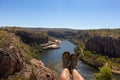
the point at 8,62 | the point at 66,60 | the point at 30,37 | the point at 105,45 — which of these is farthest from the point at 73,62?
the point at 30,37

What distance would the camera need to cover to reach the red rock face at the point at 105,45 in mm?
110969

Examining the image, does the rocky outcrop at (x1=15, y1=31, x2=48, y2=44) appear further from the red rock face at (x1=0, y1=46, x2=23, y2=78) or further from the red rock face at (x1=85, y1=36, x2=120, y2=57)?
the red rock face at (x1=0, y1=46, x2=23, y2=78)

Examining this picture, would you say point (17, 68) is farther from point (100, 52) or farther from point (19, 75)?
point (100, 52)

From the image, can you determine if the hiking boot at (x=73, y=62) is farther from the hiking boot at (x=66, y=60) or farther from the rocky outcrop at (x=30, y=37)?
the rocky outcrop at (x=30, y=37)

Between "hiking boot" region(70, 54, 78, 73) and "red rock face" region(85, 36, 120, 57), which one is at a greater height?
"hiking boot" region(70, 54, 78, 73)

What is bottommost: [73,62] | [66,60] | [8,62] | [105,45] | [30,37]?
[30,37]

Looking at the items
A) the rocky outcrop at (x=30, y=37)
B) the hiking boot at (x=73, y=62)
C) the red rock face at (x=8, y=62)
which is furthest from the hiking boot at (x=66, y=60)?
the rocky outcrop at (x=30, y=37)

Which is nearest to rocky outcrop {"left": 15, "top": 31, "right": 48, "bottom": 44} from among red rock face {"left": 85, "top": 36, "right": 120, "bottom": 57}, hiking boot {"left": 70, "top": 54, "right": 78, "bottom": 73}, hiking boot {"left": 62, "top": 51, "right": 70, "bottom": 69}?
red rock face {"left": 85, "top": 36, "right": 120, "bottom": 57}

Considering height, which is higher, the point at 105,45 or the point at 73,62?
the point at 73,62

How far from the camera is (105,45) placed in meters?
119

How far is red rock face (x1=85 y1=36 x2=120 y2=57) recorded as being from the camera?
364ft

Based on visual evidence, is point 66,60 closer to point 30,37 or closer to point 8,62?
→ point 8,62

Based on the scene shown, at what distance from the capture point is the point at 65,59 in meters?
26.0

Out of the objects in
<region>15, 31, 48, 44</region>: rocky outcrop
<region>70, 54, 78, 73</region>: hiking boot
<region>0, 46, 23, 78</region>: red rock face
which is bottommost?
<region>15, 31, 48, 44</region>: rocky outcrop
